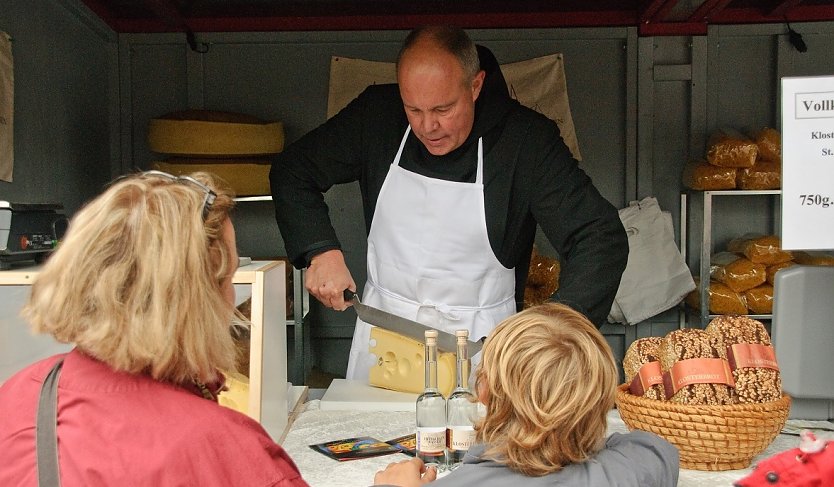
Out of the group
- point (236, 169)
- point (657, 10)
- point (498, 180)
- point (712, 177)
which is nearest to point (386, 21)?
point (236, 169)

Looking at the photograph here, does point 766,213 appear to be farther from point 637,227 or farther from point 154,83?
point 154,83

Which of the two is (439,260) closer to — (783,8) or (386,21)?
(386,21)

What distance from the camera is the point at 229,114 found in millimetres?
4324

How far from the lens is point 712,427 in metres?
1.53

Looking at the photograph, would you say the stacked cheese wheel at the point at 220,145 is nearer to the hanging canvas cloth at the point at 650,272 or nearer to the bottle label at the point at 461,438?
the hanging canvas cloth at the point at 650,272

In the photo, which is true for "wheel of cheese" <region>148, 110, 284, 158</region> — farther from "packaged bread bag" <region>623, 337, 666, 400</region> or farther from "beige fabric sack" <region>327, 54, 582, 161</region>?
"packaged bread bag" <region>623, 337, 666, 400</region>

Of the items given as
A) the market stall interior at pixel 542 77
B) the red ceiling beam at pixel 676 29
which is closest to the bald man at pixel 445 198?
the market stall interior at pixel 542 77

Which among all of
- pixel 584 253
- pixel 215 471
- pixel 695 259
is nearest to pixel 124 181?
pixel 215 471

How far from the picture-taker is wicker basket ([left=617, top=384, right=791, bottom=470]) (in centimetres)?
153

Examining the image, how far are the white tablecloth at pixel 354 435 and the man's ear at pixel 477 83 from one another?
0.95m

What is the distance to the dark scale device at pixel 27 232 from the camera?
1.83m

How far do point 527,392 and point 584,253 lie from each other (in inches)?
41.1

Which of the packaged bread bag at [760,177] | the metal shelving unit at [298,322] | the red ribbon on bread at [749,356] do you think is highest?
the packaged bread bag at [760,177]

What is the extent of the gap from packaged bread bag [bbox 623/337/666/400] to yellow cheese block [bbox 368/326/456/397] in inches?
24.1
